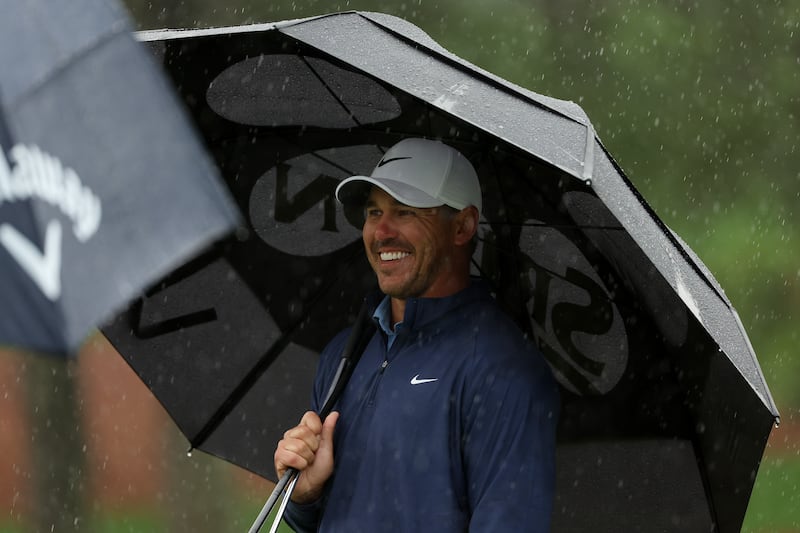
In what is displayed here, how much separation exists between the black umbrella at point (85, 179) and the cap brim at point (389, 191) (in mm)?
1709

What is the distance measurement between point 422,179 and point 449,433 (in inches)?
27.8

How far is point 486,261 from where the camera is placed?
4.24 meters

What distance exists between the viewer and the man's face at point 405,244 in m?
3.81

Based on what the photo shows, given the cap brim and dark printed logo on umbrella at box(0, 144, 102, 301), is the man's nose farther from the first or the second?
dark printed logo on umbrella at box(0, 144, 102, 301)

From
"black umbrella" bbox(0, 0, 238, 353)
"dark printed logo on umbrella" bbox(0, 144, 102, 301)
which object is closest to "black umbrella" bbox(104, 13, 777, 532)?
"black umbrella" bbox(0, 0, 238, 353)

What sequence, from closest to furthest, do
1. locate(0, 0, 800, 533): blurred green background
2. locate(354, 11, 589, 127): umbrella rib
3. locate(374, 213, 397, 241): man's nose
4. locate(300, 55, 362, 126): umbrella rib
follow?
locate(354, 11, 589, 127): umbrella rib, locate(374, 213, 397, 241): man's nose, locate(300, 55, 362, 126): umbrella rib, locate(0, 0, 800, 533): blurred green background

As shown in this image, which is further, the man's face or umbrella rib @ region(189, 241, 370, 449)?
umbrella rib @ region(189, 241, 370, 449)

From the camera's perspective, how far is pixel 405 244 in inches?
150

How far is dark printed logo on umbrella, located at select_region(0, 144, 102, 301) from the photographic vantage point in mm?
1881

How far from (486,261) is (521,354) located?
57 cm

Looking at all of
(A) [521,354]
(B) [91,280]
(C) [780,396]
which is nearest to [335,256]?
(A) [521,354]

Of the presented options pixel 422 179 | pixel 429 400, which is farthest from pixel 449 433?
pixel 422 179

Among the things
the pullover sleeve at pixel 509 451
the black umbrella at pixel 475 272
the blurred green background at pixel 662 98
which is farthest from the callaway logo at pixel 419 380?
the blurred green background at pixel 662 98

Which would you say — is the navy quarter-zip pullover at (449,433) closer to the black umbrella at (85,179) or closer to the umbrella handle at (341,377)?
the umbrella handle at (341,377)
